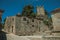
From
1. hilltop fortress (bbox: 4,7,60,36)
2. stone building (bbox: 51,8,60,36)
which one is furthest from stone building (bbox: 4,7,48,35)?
stone building (bbox: 51,8,60,36)

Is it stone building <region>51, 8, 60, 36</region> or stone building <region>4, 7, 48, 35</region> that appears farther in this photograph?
stone building <region>4, 7, 48, 35</region>

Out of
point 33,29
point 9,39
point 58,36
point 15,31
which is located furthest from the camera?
point 33,29

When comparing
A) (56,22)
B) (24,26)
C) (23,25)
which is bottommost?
(56,22)

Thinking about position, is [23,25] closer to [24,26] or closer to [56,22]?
[24,26]

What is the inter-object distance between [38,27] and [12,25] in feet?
16.9

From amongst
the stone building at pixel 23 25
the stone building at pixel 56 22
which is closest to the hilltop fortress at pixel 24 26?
the stone building at pixel 23 25

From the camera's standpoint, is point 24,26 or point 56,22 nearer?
point 56,22

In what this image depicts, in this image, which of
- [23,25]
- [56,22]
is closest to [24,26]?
[23,25]

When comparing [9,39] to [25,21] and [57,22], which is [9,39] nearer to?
[57,22]

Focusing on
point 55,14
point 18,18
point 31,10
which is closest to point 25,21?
point 18,18

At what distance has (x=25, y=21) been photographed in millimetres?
29688

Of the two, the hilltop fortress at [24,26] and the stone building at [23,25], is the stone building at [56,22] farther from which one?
the stone building at [23,25]

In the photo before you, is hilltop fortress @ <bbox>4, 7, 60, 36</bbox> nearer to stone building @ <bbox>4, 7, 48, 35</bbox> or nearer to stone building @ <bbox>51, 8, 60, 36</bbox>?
stone building @ <bbox>4, 7, 48, 35</bbox>

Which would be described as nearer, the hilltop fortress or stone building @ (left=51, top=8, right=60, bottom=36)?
stone building @ (left=51, top=8, right=60, bottom=36)
